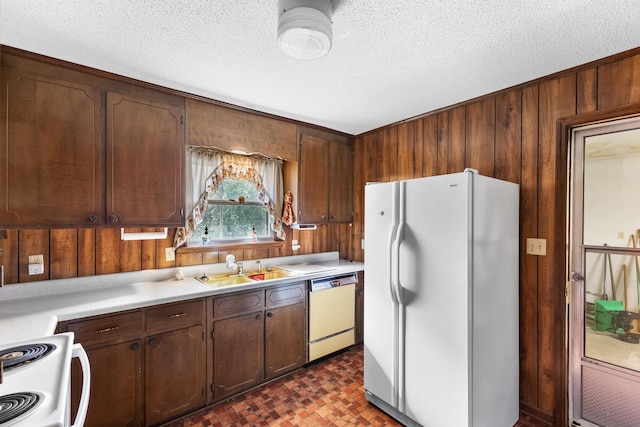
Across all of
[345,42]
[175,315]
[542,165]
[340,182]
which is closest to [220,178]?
[175,315]

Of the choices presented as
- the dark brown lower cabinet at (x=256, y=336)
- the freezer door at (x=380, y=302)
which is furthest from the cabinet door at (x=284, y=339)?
the freezer door at (x=380, y=302)

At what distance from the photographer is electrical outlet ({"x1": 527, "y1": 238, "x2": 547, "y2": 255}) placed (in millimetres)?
2207

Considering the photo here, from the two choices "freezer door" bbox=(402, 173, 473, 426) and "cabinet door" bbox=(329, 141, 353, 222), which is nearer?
"freezer door" bbox=(402, 173, 473, 426)

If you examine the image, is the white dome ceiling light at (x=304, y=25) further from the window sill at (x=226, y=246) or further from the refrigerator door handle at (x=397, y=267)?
the window sill at (x=226, y=246)

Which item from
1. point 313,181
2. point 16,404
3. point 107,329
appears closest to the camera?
point 16,404

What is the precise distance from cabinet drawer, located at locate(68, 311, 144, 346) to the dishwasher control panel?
144 cm

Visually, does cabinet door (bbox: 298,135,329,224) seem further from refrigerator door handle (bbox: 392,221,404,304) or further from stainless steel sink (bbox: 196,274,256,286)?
refrigerator door handle (bbox: 392,221,404,304)

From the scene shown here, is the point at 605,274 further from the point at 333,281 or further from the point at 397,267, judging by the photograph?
the point at 333,281

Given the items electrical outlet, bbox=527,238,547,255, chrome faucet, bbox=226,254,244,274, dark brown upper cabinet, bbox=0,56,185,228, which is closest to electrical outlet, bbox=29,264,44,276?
dark brown upper cabinet, bbox=0,56,185,228

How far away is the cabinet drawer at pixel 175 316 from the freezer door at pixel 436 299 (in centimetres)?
150

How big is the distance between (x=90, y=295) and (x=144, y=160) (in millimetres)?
1021

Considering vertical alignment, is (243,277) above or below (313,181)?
below

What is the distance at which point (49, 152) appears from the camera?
75.2 inches

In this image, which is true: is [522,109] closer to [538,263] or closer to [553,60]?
[553,60]
